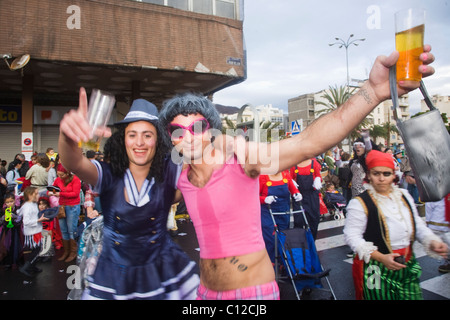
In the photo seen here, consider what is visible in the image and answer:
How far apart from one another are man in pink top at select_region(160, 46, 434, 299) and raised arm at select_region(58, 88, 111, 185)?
0.49 m

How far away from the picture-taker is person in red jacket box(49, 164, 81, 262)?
5.93 meters

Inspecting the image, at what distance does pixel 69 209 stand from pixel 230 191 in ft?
18.1

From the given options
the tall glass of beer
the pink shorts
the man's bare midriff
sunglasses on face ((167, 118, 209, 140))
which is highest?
the tall glass of beer

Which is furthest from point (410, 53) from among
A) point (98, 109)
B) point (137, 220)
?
point (137, 220)

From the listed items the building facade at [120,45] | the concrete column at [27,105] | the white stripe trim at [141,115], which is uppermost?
the building facade at [120,45]

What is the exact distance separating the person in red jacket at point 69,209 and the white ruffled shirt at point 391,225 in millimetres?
5302

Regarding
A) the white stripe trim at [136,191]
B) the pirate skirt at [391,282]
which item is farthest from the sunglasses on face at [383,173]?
the white stripe trim at [136,191]

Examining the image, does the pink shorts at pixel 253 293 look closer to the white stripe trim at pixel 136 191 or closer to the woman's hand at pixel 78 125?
the white stripe trim at pixel 136 191

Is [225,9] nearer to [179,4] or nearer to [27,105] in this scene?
[179,4]

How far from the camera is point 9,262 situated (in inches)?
213

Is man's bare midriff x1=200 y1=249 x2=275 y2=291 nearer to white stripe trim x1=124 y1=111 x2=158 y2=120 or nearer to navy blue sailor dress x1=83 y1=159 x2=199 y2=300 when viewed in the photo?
A: navy blue sailor dress x1=83 y1=159 x2=199 y2=300

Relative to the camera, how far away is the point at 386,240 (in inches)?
98.0

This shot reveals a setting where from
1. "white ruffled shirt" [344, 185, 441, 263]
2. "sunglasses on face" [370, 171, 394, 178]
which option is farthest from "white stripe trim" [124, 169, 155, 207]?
"sunglasses on face" [370, 171, 394, 178]

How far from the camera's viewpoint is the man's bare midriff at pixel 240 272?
1.55 meters
